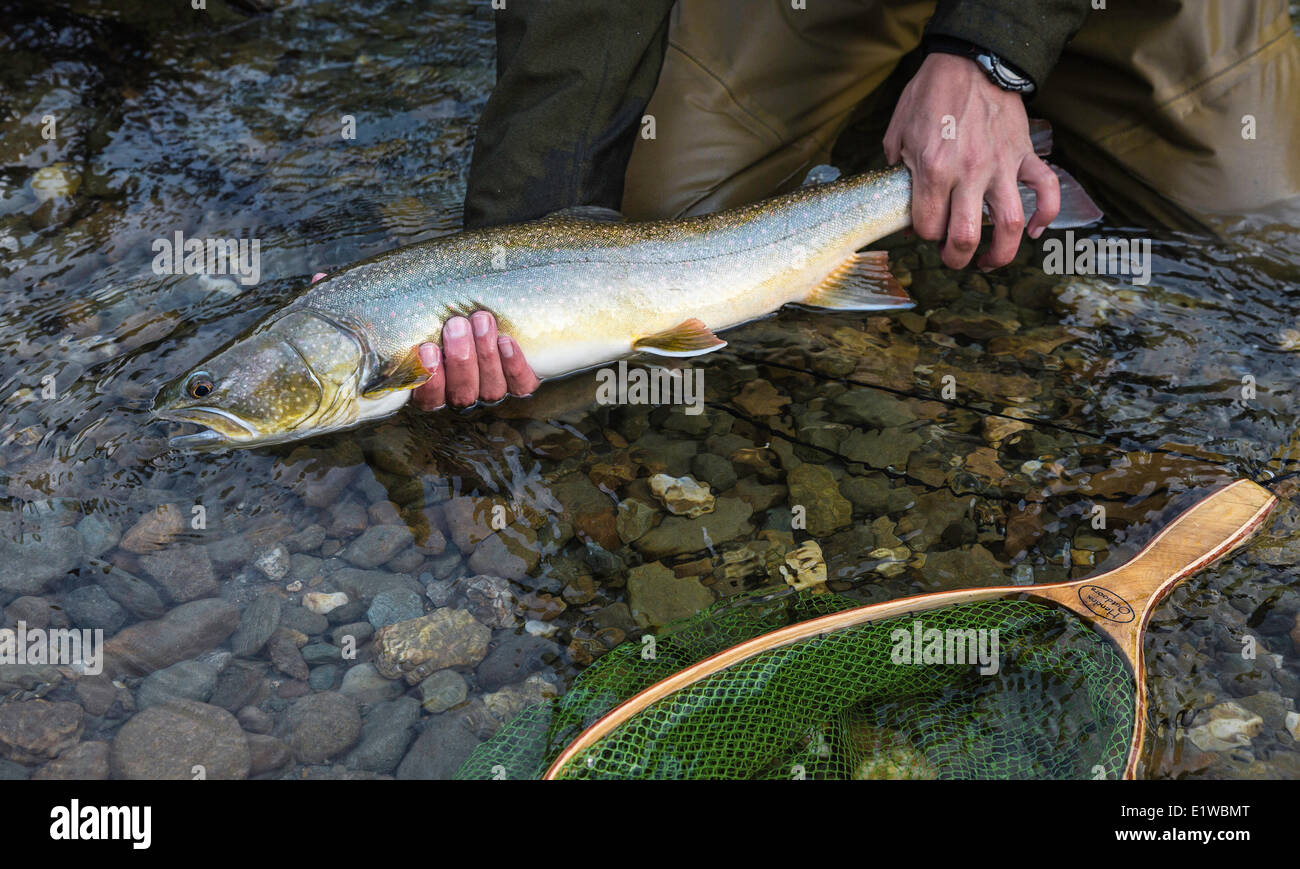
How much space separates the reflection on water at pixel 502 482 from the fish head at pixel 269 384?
0.23 meters

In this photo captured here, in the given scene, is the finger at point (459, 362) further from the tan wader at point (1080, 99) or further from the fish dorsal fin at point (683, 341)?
the tan wader at point (1080, 99)

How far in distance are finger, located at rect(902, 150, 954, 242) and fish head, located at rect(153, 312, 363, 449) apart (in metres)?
2.21

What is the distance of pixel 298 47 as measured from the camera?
19.5 feet

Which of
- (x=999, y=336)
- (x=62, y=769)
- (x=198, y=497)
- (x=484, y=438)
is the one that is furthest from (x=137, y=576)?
(x=999, y=336)

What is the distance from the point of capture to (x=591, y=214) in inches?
151

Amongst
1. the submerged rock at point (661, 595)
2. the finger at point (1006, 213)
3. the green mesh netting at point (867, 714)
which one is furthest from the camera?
the finger at point (1006, 213)

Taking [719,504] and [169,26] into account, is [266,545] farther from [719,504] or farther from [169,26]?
[169,26]

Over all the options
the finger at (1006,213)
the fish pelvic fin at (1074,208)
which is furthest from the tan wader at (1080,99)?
the finger at (1006,213)

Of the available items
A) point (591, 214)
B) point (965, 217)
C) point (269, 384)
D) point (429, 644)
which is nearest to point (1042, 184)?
point (965, 217)

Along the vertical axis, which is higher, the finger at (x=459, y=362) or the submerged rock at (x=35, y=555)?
the finger at (x=459, y=362)

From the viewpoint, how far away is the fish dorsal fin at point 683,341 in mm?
3770

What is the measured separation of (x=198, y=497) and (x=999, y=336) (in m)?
3.26

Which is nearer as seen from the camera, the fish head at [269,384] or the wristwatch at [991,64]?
the fish head at [269,384]

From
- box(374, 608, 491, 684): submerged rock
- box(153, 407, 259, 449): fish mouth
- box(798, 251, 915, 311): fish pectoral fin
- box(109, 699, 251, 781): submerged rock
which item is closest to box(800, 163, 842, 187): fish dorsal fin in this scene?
box(798, 251, 915, 311): fish pectoral fin
